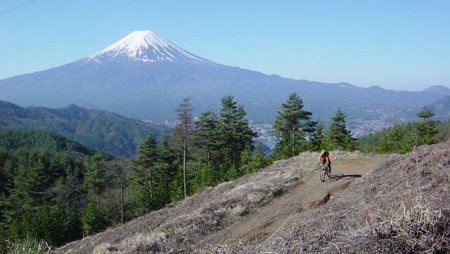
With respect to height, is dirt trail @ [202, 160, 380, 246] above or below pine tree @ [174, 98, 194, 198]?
below

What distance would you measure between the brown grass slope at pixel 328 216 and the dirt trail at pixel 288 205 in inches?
1.6

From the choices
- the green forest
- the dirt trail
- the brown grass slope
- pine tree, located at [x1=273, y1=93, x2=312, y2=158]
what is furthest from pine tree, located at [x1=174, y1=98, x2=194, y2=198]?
the dirt trail

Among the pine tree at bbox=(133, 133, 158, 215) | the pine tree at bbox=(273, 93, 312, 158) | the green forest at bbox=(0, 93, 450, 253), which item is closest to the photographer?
the green forest at bbox=(0, 93, 450, 253)

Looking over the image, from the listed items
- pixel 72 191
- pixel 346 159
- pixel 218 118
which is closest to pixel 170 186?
pixel 218 118

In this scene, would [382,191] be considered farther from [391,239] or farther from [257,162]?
[257,162]

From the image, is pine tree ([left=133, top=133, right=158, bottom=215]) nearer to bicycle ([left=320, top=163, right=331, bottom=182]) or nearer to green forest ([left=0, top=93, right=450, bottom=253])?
green forest ([left=0, top=93, right=450, bottom=253])

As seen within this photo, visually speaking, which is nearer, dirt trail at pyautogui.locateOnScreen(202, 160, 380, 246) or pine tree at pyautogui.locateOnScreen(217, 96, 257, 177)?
dirt trail at pyautogui.locateOnScreen(202, 160, 380, 246)

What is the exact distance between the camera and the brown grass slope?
3.24 metres

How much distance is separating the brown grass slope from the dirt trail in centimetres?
4

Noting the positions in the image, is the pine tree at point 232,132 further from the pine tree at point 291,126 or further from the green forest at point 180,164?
the pine tree at point 291,126

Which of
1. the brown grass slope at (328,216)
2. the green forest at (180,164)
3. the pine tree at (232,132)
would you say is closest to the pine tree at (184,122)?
the green forest at (180,164)

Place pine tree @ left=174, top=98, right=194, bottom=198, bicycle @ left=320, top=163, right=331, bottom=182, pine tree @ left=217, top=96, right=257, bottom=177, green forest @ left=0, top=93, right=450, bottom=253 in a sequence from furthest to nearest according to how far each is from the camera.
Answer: pine tree @ left=217, top=96, right=257, bottom=177
green forest @ left=0, top=93, right=450, bottom=253
pine tree @ left=174, top=98, right=194, bottom=198
bicycle @ left=320, top=163, right=331, bottom=182

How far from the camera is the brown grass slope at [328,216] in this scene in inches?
127

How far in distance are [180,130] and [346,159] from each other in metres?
14.6
